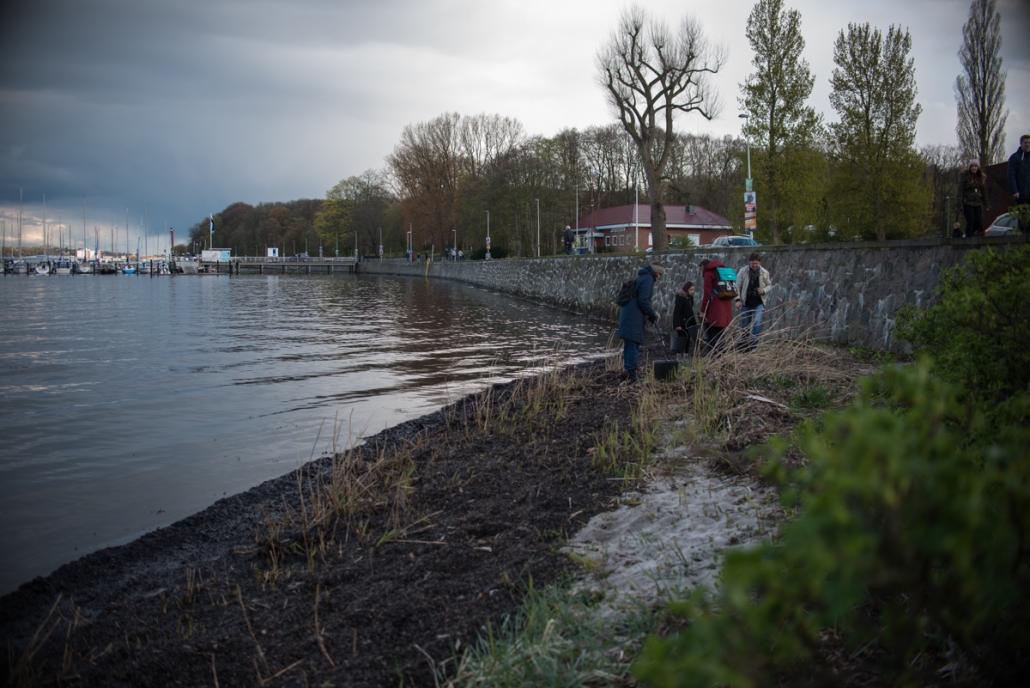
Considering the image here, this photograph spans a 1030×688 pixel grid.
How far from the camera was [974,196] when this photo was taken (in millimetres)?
14320

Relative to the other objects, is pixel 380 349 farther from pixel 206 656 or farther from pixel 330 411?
pixel 206 656

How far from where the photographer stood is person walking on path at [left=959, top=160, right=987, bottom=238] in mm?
14344

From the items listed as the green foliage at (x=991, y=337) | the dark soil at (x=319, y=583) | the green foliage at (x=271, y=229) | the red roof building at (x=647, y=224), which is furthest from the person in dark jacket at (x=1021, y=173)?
the green foliage at (x=271, y=229)

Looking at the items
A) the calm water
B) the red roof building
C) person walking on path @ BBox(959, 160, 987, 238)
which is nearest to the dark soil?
the calm water

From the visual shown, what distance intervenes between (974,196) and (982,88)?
3109 centimetres

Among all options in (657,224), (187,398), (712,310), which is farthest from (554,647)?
(657,224)

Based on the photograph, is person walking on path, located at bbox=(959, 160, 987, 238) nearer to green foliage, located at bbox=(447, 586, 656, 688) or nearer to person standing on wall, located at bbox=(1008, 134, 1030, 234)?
person standing on wall, located at bbox=(1008, 134, 1030, 234)

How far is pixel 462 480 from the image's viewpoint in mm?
7262

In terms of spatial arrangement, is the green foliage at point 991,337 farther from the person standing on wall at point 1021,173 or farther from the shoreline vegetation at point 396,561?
the person standing on wall at point 1021,173

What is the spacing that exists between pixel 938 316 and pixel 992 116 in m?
44.7

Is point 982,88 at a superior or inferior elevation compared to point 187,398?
superior

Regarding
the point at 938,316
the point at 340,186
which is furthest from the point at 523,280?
the point at 340,186

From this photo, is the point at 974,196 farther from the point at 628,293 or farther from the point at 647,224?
the point at 647,224

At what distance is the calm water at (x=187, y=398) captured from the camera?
315 inches
